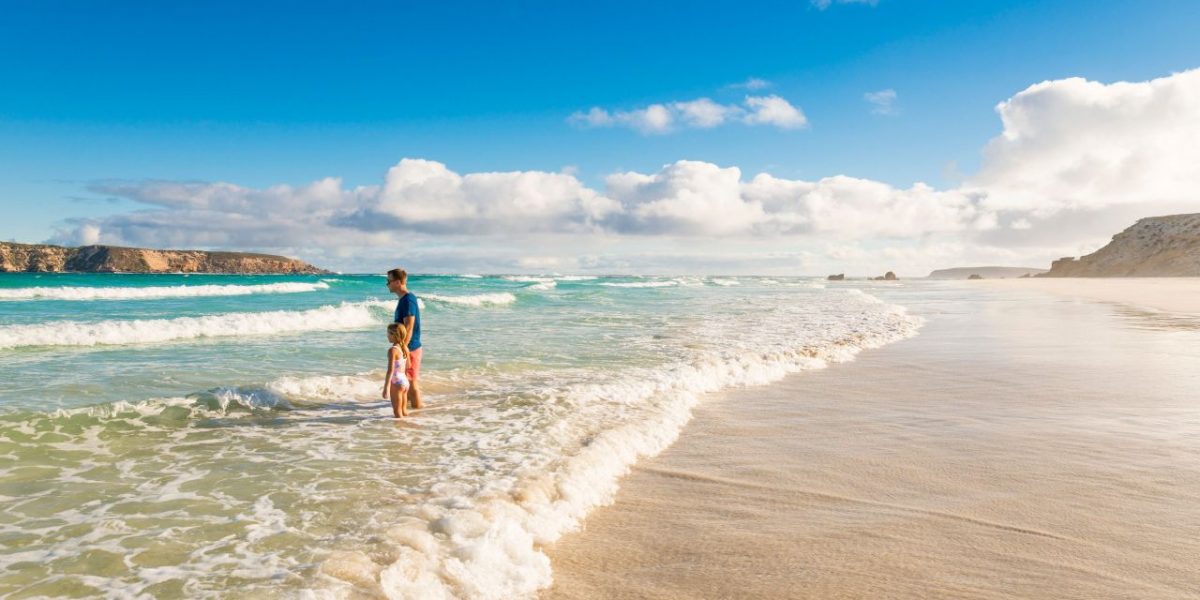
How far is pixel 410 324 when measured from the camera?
27.5 feet

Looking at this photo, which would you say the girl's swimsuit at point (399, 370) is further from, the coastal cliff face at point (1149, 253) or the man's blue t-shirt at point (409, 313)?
the coastal cliff face at point (1149, 253)

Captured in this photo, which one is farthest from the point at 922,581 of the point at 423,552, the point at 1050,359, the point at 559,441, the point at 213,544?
the point at 1050,359

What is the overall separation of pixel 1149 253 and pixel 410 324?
320 ft

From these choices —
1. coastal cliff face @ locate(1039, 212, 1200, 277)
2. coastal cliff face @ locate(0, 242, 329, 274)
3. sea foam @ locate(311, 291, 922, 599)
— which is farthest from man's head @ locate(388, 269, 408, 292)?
coastal cliff face @ locate(0, 242, 329, 274)

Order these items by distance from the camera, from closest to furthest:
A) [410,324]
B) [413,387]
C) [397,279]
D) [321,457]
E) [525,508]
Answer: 1. [525,508]
2. [321,457]
3. [413,387]
4. [410,324]
5. [397,279]

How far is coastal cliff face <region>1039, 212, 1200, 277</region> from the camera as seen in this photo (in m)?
68.8

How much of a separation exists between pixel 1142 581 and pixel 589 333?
46.4 feet

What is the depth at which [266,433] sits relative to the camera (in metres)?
7.04

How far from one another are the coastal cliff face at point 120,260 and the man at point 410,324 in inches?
4722

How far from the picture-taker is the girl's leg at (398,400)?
7643mm

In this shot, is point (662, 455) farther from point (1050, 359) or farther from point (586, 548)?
point (1050, 359)

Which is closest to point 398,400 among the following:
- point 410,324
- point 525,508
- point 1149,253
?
point 410,324

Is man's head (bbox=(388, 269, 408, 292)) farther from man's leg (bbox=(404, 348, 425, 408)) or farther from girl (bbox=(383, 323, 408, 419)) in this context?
man's leg (bbox=(404, 348, 425, 408))

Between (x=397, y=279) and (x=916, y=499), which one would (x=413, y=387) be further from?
(x=916, y=499)
